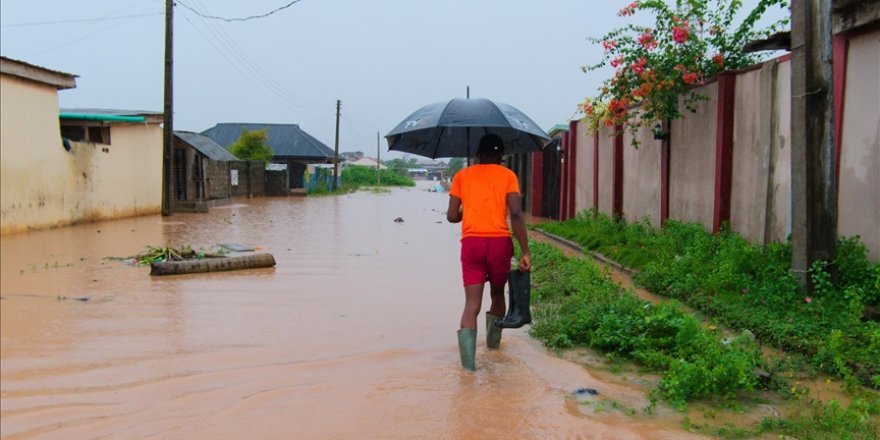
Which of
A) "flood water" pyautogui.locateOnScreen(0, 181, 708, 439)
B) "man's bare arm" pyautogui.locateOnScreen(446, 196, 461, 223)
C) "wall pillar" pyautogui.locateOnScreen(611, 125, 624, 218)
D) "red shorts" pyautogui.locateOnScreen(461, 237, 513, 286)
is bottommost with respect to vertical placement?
"flood water" pyautogui.locateOnScreen(0, 181, 708, 439)

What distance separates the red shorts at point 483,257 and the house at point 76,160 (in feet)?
17.7

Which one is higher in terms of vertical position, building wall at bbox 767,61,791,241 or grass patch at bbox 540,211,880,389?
building wall at bbox 767,61,791,241

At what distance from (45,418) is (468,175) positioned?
10.0 ft

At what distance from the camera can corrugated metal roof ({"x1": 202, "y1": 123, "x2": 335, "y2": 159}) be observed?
51344 millimetres

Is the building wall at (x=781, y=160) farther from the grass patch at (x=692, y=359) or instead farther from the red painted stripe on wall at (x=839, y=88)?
the grass patch at (x=692, y=359)

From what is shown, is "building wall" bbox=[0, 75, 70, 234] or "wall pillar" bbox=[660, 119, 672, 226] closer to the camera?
"building wall" bbox=[0, 75, 70, 234]

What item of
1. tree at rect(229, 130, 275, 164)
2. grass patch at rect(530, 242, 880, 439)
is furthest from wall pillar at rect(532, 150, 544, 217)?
tree at rect(229, 130, 275, 164)

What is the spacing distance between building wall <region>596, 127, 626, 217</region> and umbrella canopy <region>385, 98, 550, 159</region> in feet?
25.8

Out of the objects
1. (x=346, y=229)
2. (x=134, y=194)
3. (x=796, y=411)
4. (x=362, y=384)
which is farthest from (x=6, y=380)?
(x=134, y=194)

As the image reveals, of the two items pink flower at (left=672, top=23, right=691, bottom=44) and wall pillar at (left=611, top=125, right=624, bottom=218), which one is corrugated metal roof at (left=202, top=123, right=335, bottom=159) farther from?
pink flower at (left=672, top=23, right=691, bottom=44)

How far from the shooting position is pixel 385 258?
12.2 metres

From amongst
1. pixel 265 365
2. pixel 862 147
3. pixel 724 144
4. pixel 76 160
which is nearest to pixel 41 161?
pixel 76 160

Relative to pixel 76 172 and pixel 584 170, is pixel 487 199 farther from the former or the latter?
pixel 76 172

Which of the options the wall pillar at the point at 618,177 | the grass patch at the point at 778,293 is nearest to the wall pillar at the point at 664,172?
the grass patch at the point at 778,293
